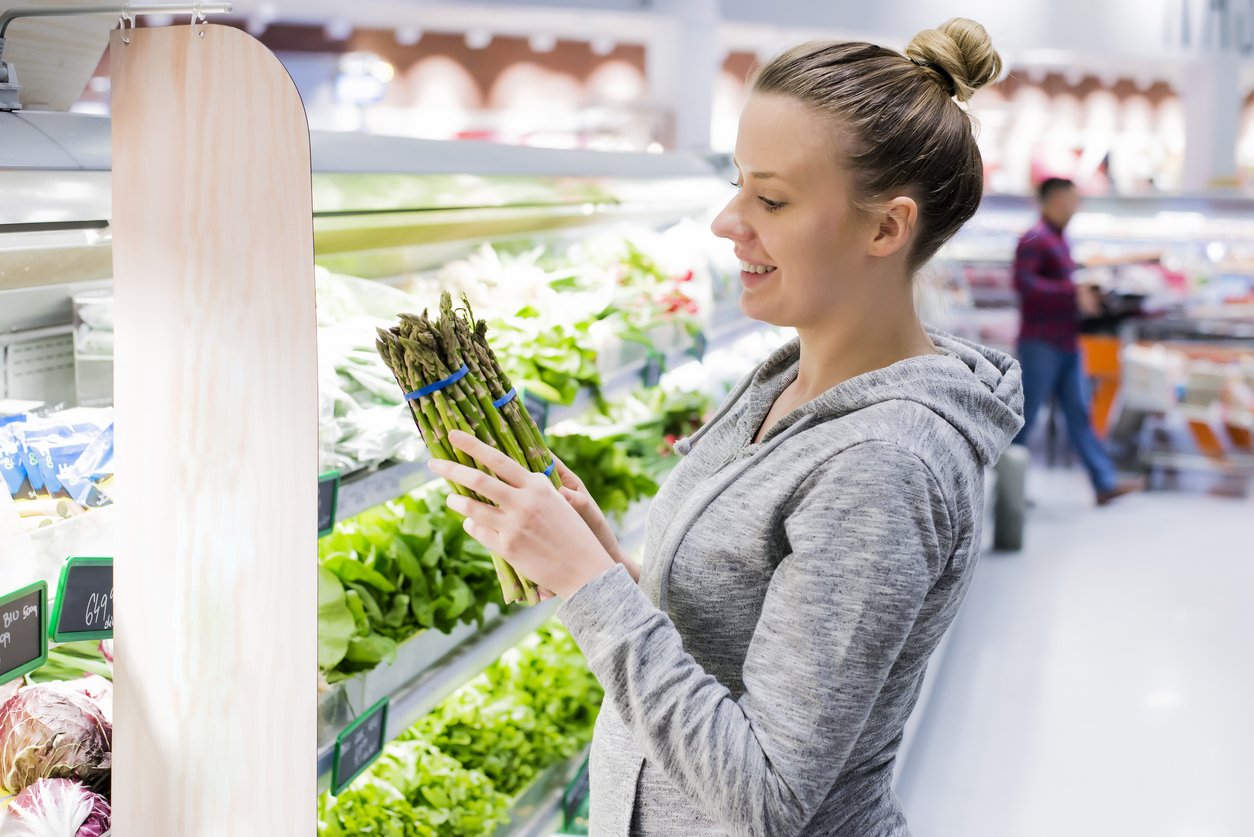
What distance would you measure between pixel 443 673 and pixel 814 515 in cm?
131

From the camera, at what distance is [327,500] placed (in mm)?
1833

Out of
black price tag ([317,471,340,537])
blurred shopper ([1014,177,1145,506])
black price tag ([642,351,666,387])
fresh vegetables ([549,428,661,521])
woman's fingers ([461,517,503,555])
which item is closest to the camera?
woman's fingers ([461,517,503,555])

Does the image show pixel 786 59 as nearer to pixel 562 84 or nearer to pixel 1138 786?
pixel 1138 786

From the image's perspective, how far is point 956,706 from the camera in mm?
4527

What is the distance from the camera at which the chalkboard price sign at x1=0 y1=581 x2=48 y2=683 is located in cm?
128

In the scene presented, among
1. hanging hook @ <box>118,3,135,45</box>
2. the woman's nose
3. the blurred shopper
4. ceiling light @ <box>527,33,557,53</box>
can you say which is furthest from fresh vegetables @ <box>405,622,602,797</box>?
ceiling light @ <box>527,33,557,53</box>

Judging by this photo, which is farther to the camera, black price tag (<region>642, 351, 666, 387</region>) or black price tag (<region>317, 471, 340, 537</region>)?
black price tag (<region>642, 351, 666, 387</region>)

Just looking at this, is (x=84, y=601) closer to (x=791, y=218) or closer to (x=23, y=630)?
(x=23, y=630)

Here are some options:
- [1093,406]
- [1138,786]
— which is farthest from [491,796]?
[1093,406]

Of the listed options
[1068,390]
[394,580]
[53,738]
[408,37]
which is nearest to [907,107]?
[53,738]

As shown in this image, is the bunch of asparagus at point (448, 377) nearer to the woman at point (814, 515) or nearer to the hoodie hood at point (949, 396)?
the woman at point (814, 515)

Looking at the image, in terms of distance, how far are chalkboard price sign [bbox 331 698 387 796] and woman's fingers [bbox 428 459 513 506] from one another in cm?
76

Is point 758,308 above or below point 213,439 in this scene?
above

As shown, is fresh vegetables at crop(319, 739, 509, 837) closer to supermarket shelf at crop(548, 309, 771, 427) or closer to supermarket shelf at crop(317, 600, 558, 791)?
supermarket shelf at crop(317, 600, 558, 791)
